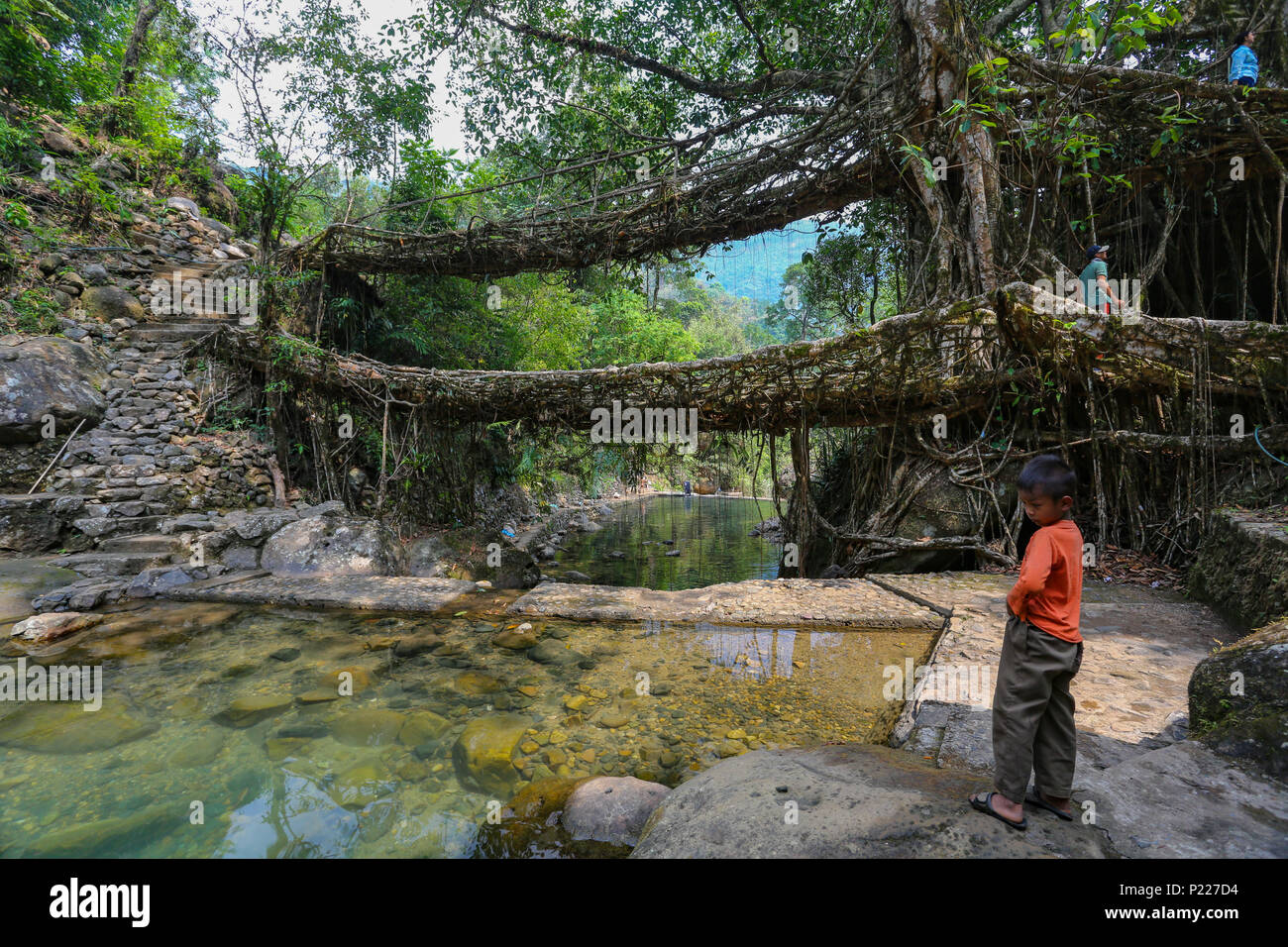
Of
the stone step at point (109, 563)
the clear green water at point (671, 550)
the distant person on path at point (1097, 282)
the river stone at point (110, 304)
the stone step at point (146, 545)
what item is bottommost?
the clear green water at point (671, 550)

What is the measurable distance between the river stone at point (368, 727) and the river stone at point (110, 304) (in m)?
9.97

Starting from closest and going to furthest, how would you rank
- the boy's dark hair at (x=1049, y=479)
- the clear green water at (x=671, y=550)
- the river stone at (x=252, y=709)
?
the boy's dark hair at (x=1049, y=479) → the river stone at (x=252, y=709) → the clear green water at (x=671, y=550)

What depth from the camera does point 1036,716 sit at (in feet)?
5.30

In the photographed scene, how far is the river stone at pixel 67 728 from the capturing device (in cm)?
275

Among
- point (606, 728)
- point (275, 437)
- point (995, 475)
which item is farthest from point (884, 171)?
point (275, 437)

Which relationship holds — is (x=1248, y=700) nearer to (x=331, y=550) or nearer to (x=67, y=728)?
(x=67, y=728)

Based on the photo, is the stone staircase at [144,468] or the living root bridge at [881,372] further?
the stone staircase at [144,468]

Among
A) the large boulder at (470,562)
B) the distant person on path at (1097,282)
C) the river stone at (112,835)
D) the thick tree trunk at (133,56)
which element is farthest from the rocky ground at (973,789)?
the thick tree trunk at (133,56)

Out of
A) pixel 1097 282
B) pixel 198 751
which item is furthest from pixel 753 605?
pixel 1097 282

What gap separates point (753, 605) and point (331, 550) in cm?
483

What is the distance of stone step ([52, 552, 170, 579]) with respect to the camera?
212 inches

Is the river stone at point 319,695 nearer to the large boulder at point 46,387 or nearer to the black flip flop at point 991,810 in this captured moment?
the black flip flop at point 991,810

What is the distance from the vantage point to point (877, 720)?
9.16 feet
